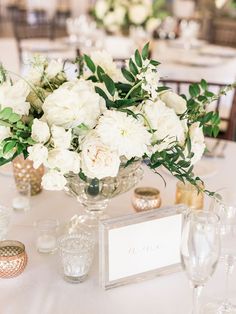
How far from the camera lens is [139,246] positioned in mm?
987

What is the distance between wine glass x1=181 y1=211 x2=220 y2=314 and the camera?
812mm

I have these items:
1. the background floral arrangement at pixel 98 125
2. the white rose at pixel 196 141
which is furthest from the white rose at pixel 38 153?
the white rose at pixel 196 141

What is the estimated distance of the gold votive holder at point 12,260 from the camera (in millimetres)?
991

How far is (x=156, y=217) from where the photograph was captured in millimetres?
993

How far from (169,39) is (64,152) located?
10.8 ft

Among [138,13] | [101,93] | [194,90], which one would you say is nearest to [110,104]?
[101,93]

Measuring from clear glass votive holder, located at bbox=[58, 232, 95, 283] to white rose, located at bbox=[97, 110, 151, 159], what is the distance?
0.22 meters

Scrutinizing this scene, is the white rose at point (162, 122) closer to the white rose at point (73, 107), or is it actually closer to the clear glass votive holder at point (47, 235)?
the white rose at point (73, 107)

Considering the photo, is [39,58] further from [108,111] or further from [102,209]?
[102,209]

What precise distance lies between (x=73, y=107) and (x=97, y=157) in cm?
10

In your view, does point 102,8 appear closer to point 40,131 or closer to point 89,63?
point 89,63

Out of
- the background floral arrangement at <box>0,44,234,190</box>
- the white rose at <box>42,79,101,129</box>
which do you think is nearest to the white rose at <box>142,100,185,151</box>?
the background floral arrangement at <box>0,44,234,190</box>

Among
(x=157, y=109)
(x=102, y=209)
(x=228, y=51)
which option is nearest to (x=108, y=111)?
(x=157, y=109)

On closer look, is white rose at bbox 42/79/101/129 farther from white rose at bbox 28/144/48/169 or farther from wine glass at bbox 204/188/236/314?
wine glass at bbox 204/188/236/314
